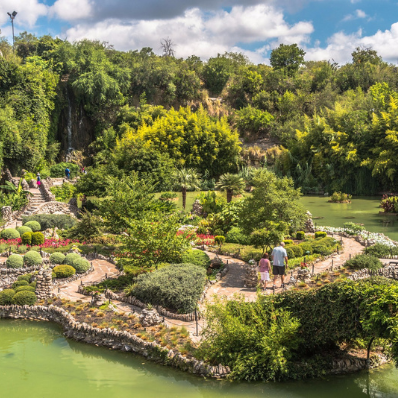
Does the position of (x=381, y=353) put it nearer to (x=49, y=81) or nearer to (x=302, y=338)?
(x=302, y=338)

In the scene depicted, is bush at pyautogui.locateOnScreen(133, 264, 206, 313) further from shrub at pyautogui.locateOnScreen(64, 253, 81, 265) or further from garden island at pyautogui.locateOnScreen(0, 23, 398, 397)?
shrub at pyautogui.locateOnScreen(64, 253, 81, 265)

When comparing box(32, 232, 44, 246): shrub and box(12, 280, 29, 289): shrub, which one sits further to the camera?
box(32, 232, 44, 246): shrub

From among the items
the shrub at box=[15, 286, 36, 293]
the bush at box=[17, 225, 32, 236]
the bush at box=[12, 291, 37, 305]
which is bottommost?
the bush at box=[12, 291, 37, 305]

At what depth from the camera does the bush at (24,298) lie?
16.1 m

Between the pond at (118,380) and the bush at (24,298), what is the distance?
2.28m

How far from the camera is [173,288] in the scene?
49.6 feet

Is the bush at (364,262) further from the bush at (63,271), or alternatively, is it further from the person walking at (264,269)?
the bush at (63,271)

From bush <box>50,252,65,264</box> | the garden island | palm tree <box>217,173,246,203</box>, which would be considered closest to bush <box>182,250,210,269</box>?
the garden island

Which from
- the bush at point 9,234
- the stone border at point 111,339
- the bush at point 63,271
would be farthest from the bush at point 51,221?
the stone border at point 111,339

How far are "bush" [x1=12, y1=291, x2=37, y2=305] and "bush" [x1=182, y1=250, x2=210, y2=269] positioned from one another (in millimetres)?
5648

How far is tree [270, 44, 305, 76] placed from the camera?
6675 centimetres

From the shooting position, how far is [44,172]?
4372 centimetres

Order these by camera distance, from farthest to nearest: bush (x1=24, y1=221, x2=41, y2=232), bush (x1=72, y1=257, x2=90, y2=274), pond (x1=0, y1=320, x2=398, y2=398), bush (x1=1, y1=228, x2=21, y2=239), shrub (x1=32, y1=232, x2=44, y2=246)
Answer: bush (x1=24, y1=221, x2=41, y2=232), bush (x1=1, y1=228, x2=21, y2=239), shrub (x1=32, y1=232, x2=44, y2=246), bush (x1=72, y1=257, x2=90, y2=274), pond (x1=0, y1=320, x2=398, y2=398)

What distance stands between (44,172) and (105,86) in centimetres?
1363
